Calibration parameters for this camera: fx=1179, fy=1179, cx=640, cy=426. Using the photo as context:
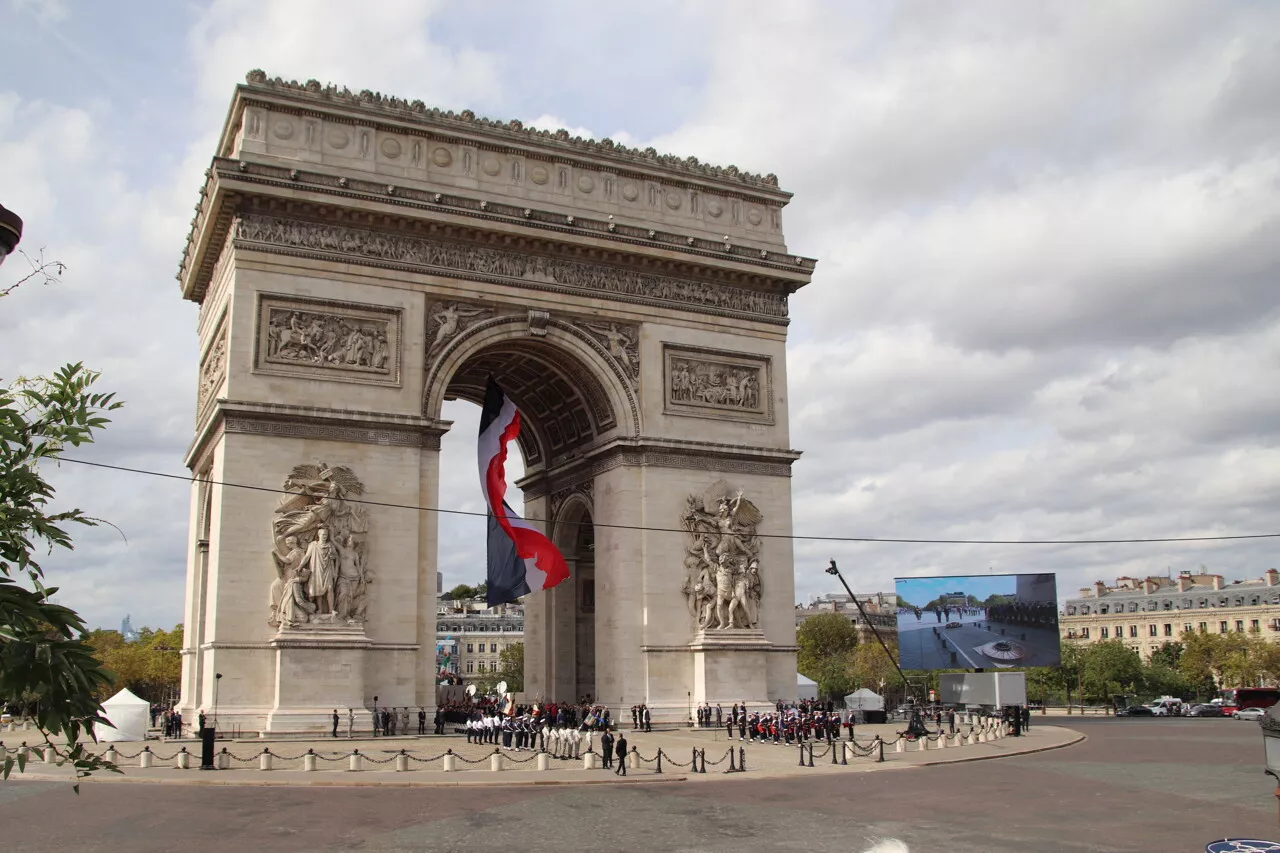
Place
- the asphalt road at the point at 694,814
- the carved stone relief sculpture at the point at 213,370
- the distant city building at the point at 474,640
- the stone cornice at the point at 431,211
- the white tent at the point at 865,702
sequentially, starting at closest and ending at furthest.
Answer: the asphalt road at the point at 694,814 < the stone cornice at the point at 431,211 < the carved stone relief sculpture at the point at 213,370 < the white tent at the point at 865,702 < the distant city building at the point at 474,640

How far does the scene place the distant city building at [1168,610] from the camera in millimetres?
115000

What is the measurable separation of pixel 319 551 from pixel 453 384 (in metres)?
13.8

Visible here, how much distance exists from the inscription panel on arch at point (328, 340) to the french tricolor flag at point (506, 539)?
4.26m

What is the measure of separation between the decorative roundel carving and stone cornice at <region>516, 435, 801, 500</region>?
1311 cm

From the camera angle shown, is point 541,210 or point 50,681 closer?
point 50,681

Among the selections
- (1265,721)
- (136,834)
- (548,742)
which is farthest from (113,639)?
(1265,721)

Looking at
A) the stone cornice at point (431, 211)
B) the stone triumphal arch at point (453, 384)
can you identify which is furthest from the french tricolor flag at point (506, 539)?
the stone cornice at point (431, 211)

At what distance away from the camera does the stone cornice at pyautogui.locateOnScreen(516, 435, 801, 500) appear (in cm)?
4022

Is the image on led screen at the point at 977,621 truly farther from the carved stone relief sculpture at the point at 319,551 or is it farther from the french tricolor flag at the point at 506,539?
the carved stone relief sculpture at the point at 319,551

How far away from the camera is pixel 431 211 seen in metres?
37.7

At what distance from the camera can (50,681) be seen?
16.5 feet

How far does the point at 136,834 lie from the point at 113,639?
108994 millimetres

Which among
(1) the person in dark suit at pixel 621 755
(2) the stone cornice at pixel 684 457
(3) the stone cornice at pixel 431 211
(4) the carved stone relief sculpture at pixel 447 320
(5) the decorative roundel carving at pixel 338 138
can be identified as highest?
(5) the decorative roundel carving at pixel 338 138

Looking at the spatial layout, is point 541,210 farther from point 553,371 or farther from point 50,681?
point 50,681
